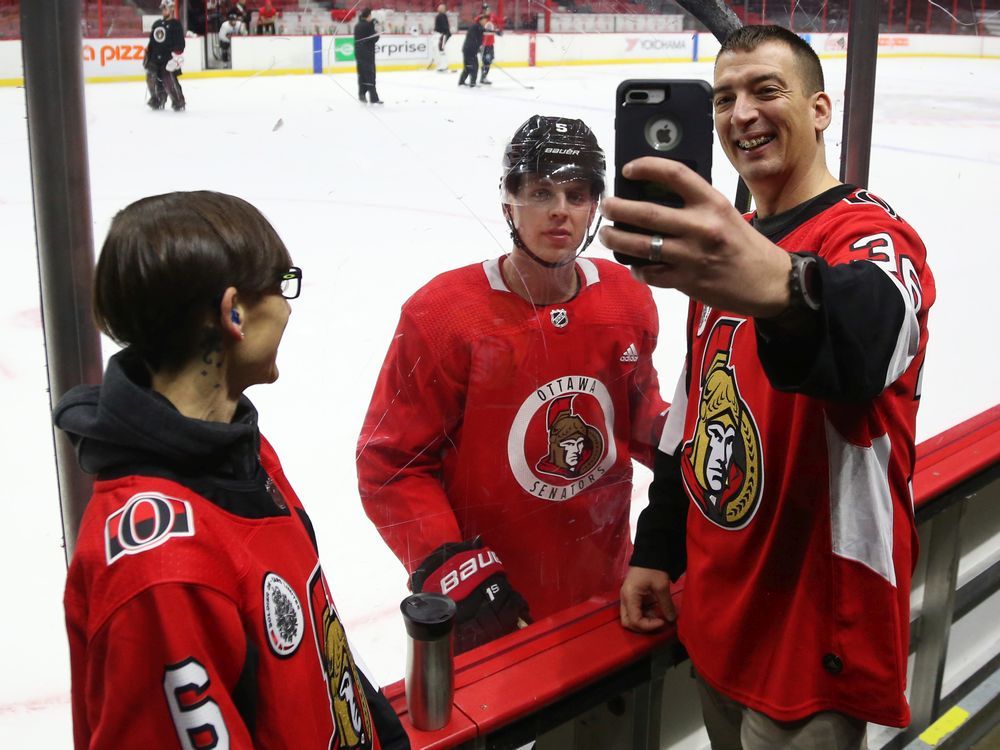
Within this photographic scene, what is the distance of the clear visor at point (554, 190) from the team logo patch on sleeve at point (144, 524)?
60cm

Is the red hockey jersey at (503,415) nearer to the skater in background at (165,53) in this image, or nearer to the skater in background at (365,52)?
the skater in background at (365,52)

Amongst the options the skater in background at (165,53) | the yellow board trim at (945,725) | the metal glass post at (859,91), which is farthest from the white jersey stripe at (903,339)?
the yellow board trim at (945,725)

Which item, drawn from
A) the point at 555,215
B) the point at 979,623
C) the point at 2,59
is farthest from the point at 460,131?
the point at 979,623

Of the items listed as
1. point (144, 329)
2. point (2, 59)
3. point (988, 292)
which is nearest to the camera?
point (144, 329)

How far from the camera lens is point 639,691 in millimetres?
1168

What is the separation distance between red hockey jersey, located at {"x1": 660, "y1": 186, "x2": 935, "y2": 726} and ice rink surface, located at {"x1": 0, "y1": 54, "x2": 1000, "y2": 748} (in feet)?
0.77

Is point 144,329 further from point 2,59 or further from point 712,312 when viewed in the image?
point 712,312

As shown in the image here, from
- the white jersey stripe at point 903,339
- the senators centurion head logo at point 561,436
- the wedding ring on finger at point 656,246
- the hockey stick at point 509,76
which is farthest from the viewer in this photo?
the senators centurion head logo at point 561,436

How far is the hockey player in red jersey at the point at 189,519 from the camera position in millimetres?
576

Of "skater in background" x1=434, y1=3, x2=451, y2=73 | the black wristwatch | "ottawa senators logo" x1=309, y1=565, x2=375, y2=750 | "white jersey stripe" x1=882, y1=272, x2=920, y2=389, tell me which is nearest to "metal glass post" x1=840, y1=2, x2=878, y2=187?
"skater in background" x1=434, y1=3, x2=451, y2=73

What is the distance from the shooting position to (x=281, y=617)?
26.0 inches

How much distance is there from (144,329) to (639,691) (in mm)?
770

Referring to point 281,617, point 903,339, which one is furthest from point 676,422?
point 281,617

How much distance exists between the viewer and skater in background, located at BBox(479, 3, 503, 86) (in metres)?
1.03
